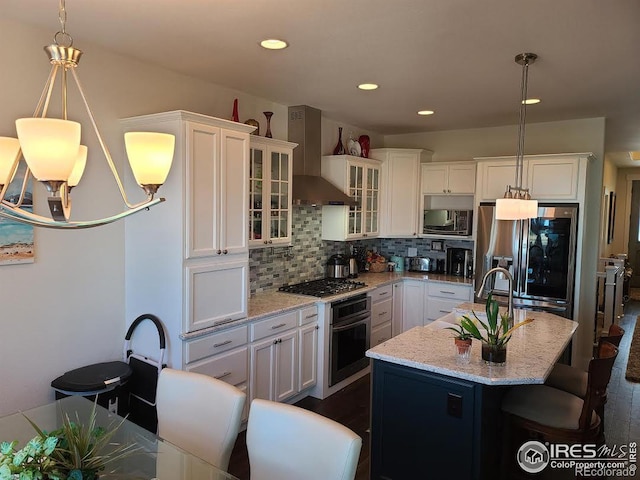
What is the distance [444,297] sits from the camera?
17.0ft

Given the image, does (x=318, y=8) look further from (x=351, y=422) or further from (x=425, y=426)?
(x=351, y=422)

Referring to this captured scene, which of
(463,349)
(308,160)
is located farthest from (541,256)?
(463,349)

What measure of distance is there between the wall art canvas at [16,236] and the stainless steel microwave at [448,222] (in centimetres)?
414

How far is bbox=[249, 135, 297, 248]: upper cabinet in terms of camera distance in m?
3.76

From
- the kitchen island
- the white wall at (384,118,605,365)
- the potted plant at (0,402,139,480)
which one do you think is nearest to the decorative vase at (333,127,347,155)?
the white wall at (384,118,605,365)

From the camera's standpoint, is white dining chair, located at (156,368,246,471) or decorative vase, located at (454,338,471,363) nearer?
white dining chair, located at (156,368,246,471)

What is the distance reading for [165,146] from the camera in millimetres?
1566

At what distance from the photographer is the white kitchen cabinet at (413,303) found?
5.34 m

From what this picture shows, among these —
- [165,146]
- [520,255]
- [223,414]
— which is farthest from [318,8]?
[520,255]

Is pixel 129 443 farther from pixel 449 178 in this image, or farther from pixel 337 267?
pixel 449 178

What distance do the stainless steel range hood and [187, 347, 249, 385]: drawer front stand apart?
1516 mm

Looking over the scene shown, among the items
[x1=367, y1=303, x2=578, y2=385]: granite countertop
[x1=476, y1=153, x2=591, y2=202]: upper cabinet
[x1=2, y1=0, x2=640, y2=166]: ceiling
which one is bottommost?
[x1=367, y1=303, x2=578, y2=385]: granite countertop

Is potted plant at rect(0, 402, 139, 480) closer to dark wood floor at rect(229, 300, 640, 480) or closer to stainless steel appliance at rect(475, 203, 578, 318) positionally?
dark wood floor at rect(229, 300, 640, 480)

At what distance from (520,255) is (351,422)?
2280 millimetres
